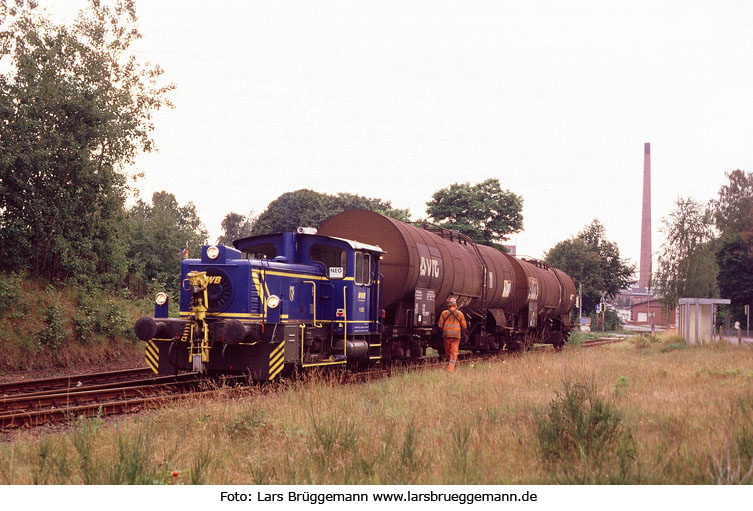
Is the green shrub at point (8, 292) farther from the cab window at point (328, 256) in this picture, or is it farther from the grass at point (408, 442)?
the grass at point (408, 442)

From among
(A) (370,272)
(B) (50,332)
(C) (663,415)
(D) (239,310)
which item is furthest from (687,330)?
(B) (50,332)

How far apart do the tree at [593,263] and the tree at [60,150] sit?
53.2 meters

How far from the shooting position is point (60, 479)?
5996 millimetres

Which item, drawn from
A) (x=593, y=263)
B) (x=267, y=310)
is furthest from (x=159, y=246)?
(x=593, y=263)

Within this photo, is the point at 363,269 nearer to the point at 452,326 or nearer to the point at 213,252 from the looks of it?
the point at 213,252

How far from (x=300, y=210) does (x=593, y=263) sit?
3123 cm

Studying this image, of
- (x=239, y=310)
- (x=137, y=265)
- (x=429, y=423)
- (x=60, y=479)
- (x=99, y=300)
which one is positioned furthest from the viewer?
(x=137, y=265)

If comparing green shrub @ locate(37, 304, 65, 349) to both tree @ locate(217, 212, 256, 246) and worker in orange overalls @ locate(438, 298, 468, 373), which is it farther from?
tree @ locate(217, 212, 256, 246)

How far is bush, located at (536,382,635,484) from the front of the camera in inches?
227

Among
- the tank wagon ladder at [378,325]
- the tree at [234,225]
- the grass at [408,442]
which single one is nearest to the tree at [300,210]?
the tree at [234,225]

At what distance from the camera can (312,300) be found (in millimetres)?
13766

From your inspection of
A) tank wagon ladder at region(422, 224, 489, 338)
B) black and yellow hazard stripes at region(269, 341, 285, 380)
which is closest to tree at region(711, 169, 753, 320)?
tank wagon ladder at region(422, 224, 489, 338)
